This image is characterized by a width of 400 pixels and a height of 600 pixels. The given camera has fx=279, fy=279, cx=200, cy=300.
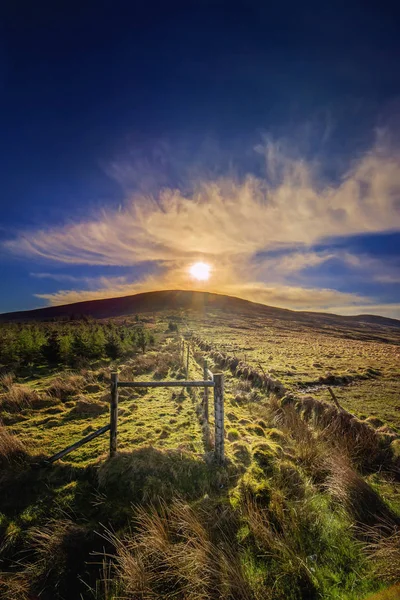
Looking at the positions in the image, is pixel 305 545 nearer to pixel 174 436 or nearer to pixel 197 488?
pixel 197 488

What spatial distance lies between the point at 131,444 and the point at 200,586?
4.38 metres

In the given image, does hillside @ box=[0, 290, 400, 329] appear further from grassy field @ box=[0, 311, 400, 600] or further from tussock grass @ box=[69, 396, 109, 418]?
grassy field @ box=[0, 311, 400, 600]

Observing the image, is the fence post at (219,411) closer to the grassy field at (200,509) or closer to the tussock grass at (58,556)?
the grassy field at (200,509)

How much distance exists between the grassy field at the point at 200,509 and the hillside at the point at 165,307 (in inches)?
4284

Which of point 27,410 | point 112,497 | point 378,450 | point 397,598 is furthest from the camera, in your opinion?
point 27,410

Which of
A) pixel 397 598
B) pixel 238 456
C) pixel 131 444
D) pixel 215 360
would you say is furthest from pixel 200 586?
pixel 215 360

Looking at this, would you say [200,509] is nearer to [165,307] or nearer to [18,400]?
[18,400]

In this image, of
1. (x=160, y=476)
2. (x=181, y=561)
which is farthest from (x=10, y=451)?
(x=181, y=561)

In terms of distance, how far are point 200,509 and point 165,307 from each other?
123 meters

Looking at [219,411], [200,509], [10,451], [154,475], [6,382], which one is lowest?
[200,509]

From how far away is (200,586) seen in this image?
401 centimetres

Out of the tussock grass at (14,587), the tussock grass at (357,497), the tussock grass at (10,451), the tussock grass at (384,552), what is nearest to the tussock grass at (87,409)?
the tussock grass at (10,451)

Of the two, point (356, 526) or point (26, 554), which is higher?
point (356, 526)

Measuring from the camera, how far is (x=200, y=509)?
542 cm
